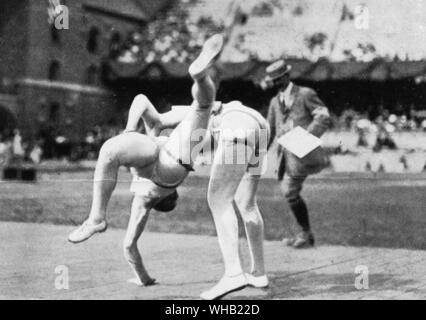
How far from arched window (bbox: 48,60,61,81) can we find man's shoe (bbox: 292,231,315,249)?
1.94m

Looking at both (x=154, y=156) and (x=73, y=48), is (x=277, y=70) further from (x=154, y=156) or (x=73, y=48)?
(x=154, y=156)

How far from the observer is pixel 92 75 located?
17.5 feet

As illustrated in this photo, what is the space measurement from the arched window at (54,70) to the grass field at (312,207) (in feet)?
2.21

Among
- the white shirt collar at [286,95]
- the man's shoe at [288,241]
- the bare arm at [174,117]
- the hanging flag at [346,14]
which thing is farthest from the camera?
the man's shoe at [288,241]

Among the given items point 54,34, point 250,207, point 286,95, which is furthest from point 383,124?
point 54,34

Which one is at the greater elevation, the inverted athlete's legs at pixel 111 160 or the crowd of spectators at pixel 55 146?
the crowd of spectators at pixel 55 146

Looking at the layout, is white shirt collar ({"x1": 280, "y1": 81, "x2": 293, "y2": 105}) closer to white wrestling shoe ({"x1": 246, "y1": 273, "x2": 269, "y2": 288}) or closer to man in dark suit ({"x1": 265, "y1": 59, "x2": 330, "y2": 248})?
man in dark suit ({"x1": 265, "y1": 59, "x2": 330, "y2": 248})

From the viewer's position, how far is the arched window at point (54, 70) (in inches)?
218

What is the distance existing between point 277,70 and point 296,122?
1.56ft

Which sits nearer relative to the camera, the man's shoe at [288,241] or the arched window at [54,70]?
the arched window at [54,70]

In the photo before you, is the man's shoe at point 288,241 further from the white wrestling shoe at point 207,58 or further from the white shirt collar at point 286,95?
the white wrestling shoe at point 207,58

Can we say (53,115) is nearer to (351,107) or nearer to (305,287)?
(351,107)

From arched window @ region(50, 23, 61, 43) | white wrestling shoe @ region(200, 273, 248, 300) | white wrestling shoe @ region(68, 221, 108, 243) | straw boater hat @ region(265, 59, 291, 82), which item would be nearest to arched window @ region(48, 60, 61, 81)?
arched window @ region(50, 23, 61, 43)

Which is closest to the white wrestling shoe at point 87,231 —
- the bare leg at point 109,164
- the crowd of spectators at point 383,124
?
the bare leg at point 109,164
